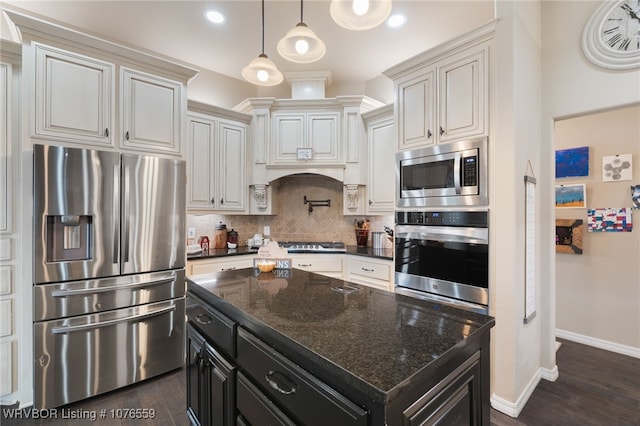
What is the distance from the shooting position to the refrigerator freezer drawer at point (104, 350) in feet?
6.79

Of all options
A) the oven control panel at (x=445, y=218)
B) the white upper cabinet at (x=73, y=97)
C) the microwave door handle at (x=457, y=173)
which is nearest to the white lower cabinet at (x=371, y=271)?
the oven control panel at (x=445, y=218)

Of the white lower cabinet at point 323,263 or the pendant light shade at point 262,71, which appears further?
the white lower cabinet at point 323,263

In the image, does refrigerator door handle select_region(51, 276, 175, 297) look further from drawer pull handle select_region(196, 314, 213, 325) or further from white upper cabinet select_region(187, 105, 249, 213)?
drawer pull handle select_region(196, 314, 213, 325)

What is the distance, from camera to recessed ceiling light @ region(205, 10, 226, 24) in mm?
2699

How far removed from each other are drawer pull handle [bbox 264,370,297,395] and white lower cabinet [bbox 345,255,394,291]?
214 centimetres

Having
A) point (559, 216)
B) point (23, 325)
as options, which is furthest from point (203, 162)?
point (559, 216)

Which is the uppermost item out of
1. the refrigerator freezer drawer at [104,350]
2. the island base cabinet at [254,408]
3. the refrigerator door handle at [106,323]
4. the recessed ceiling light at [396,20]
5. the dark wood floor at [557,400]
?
the recessed ceiling light at [396,20]

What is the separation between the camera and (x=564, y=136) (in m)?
3.37

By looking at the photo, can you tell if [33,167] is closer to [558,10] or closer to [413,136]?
[413,136]

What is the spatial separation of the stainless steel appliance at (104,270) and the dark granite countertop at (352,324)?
3.35 feet

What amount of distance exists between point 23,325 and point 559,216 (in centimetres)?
502

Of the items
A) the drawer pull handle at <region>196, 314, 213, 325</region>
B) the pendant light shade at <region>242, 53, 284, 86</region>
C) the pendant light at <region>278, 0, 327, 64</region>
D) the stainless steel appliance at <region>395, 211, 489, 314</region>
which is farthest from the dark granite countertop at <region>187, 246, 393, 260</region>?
the pendant light at <region>278, 0, 327, 64</region>

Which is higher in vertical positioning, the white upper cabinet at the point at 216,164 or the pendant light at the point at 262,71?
the pendant light at the point at 262,71

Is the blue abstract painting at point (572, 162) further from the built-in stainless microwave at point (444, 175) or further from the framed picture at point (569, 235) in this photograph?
the built-in stainless microwave at point (444, 175)
